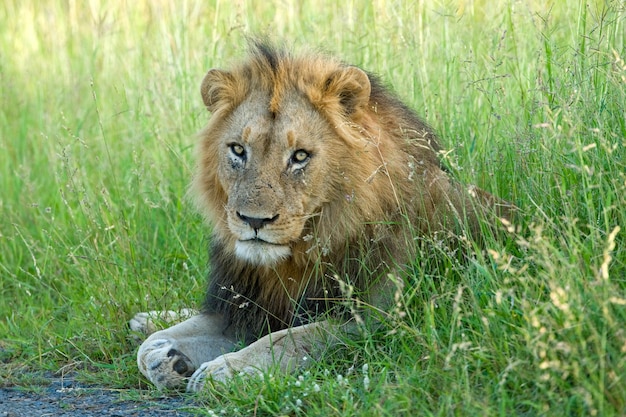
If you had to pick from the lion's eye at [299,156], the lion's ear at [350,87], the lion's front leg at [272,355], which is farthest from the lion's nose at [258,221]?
the lion's ear at [350,87]

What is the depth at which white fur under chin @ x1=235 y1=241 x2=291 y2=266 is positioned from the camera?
12.6ft

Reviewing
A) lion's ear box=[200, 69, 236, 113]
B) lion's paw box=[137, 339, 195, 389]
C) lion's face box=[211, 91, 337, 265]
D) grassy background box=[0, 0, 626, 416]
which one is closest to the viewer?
grassy background box=[0, 0, 626, 416]

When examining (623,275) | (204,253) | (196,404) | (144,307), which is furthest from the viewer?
(204,253)

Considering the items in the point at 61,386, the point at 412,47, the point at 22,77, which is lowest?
the point at 61,386

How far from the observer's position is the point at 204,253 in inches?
215

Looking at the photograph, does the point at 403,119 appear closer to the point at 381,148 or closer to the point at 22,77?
the point at 381,148

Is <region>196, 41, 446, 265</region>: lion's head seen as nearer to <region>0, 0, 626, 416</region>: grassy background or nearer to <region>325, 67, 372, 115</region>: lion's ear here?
<region>325, 67, 372, 115</region>: lion's ear

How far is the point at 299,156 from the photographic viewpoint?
395 cm

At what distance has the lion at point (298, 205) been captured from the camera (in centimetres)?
386

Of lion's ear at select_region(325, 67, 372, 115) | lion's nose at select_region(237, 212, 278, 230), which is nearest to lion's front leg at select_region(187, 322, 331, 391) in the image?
lion's nose at select_region(237, 212, 278, 230)

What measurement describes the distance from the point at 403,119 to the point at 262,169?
30.1 inches

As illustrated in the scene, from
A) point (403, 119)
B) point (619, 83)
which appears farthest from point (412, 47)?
point (619, 83)

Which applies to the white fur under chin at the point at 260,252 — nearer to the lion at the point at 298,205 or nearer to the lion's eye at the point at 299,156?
the lion at the point at 298,205

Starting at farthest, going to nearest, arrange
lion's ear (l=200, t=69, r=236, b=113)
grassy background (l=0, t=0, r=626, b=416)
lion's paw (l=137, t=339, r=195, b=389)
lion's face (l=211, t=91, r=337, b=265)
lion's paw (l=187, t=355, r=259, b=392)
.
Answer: lion's ear (l=200, t=69, r=236, b=113), lion's paw (l=137, t=339, r=195, b=389), lion's face (l=211, t=91, r=337, b=265), lion's paw (l=187, t=355, r=259, b=392), grassy background (l=0, t=0, r=626, b=416)
